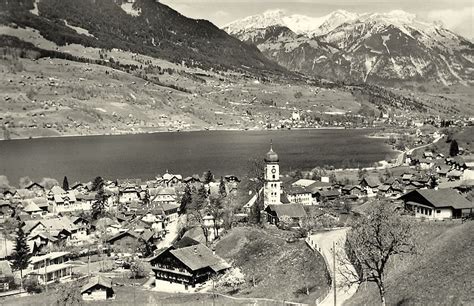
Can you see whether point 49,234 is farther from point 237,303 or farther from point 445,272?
point 445,272

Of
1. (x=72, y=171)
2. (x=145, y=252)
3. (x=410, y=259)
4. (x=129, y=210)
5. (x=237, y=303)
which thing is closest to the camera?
(x=410, y=259)

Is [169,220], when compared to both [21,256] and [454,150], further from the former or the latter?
[454,150]

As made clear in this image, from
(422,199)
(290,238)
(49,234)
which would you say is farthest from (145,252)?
(422,199)

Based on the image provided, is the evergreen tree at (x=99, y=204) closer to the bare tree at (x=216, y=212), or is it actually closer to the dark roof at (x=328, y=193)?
the bare tree at (x=216, y=212)

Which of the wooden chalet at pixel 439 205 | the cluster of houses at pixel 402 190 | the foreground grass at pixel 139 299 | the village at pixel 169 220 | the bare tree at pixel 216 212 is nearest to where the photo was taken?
the foreground grass at pixel 139 299

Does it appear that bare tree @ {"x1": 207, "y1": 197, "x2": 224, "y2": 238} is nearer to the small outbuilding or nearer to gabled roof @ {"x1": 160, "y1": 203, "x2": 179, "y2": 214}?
gabled roof @ {"x1": 160, "y1": 203, "x2": 179, "y2": 214}

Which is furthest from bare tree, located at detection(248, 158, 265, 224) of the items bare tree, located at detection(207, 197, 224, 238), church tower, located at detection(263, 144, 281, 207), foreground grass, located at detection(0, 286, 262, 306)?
foreground grass, located at detection(0, 286, 262, 306)

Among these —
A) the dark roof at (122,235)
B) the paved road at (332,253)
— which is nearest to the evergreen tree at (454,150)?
the dark roof at (122,235)
